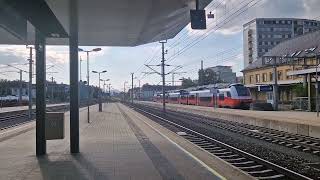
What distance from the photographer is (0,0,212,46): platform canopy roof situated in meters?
12.3

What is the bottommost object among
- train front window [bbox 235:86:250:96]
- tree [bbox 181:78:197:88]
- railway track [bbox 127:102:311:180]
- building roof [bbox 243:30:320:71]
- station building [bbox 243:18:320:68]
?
railway track [bbox 127:102:311:180]

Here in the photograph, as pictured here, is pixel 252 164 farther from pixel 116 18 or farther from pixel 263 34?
pixel 263 34

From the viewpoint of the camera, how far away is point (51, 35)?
47.8ft

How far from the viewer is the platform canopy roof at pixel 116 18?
12.3 metres

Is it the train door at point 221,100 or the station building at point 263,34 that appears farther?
the station building at point 263,34

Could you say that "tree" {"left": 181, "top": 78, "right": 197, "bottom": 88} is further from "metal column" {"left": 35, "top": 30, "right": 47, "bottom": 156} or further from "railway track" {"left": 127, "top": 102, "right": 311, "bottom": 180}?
"metal column" {"left": 35, "top": 30, "right": 47, "bottom": 156}

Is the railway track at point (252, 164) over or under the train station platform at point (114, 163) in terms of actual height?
under

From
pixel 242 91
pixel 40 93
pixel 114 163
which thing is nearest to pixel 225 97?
pixel 242 91

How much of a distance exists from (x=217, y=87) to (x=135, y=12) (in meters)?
43.6

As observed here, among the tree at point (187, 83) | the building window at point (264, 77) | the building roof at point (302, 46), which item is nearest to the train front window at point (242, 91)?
the building roof at point (302, 46)

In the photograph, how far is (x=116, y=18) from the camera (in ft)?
59.2

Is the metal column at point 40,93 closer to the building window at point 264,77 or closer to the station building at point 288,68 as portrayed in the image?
the station building at point 288,68

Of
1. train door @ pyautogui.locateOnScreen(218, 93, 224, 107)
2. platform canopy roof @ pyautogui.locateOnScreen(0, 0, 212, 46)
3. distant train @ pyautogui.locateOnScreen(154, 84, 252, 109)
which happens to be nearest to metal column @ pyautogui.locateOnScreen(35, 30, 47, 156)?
platform canopy roof @ pyautogui.locateOnScreen(0, 0, 212, 46)

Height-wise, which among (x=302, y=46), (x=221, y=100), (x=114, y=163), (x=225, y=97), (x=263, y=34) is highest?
(x=263, y=34)
